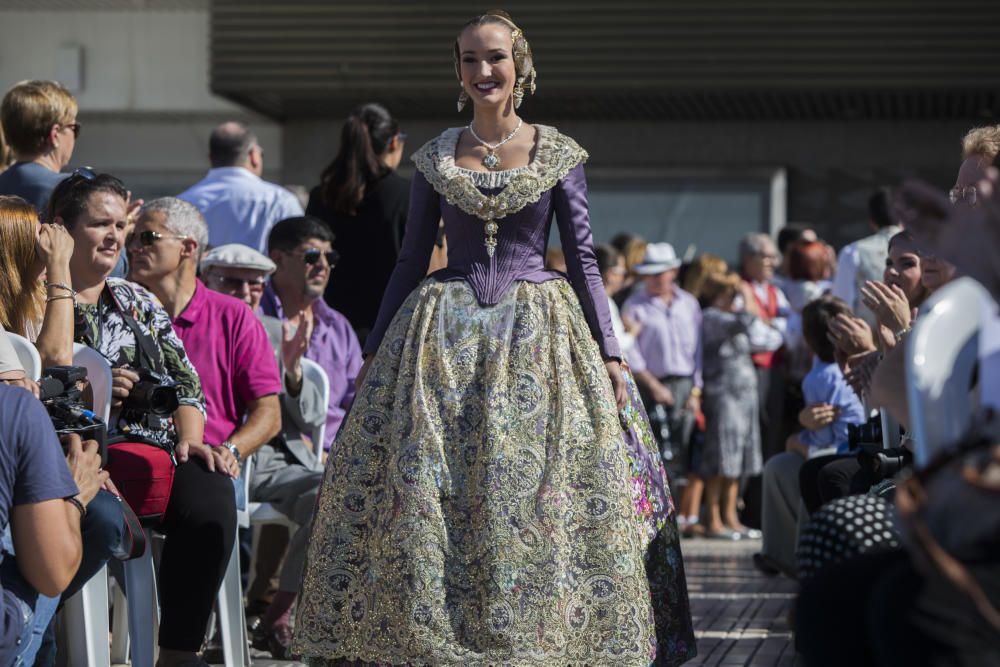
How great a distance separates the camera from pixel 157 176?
1555 cm

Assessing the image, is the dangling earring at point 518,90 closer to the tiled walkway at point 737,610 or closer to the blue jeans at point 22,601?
the tiled walkway at point 737,610

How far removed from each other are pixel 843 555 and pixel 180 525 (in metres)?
2.38

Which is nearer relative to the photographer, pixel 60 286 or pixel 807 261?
pixel 60 286

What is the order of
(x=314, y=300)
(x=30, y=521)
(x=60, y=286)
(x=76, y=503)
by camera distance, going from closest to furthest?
(x=30, y=521) → (x=76, y=503) → (x=60, y=286) → (x=314, y=300)

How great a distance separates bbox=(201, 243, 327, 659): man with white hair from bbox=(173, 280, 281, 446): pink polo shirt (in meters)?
0.40

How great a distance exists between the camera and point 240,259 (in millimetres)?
6039

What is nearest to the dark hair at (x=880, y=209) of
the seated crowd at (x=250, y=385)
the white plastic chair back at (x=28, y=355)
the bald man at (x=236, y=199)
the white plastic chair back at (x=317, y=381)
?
the seated crowd at (x=250, y=385)

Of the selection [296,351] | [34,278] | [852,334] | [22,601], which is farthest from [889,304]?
[22,601]

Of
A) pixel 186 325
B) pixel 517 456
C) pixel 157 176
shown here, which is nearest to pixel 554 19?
pixel 157 176

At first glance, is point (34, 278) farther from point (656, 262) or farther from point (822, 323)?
point (656, 262)

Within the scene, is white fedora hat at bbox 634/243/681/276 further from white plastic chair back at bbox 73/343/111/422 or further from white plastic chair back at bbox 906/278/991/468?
white plastic chair back at bbox 906/278/991/468

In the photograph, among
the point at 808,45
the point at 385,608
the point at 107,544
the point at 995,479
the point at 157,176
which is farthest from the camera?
the point at 157,176

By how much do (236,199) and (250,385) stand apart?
2.18 meters

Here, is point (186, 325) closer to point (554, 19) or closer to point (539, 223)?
point (539, 223)
